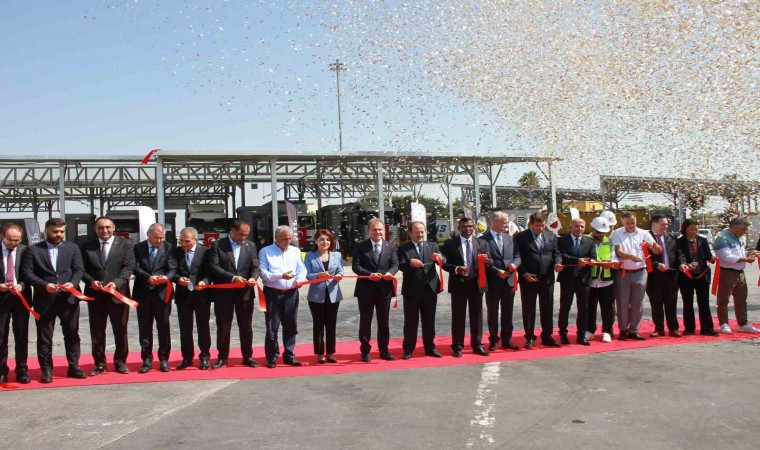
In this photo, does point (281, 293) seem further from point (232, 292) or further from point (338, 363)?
point (338, 363)

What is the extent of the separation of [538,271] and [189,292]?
4.25 meters

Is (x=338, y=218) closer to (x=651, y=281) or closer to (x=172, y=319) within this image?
(x=172, y=319)

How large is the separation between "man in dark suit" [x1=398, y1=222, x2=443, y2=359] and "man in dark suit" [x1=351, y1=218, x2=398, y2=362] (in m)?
0.19

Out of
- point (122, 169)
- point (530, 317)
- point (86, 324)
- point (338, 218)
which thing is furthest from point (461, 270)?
point (122, 169)

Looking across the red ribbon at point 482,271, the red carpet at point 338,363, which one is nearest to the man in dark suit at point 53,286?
the red carpet at point 338,363

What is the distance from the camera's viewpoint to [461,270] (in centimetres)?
827

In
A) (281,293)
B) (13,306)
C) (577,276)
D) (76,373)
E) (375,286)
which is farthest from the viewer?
(577,276)

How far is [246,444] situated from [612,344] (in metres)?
5.56

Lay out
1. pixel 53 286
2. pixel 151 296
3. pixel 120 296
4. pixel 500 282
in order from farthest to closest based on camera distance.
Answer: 1. pixel 500 282
2. pixel 151 296
3. pixel 120 296
4. pixel 53 286

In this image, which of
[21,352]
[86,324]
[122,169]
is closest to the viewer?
[21,352]

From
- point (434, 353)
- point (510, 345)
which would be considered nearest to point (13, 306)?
point (434, 353)

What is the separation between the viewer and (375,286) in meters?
8.23

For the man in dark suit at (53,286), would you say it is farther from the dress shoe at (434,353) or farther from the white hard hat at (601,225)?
the white hard hat at (601,225)

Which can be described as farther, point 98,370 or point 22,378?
point 98,370
